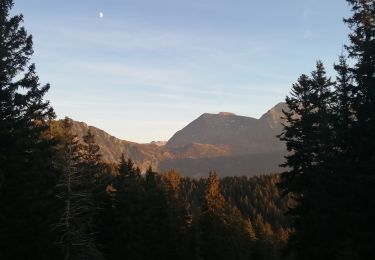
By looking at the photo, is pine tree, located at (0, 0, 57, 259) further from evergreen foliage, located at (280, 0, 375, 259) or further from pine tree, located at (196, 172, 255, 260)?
pine tree, located at (196, 172, 255, 260)

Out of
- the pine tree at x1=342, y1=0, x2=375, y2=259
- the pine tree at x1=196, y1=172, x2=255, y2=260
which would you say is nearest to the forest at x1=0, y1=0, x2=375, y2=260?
the pine tree at x1=342, y1=0, x2=375, y2=259

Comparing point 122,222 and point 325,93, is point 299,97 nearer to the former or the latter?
point 325,93

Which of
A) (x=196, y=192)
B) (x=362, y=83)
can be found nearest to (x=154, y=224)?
(x=362, y=83)

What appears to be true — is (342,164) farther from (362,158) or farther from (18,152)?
(18,152)

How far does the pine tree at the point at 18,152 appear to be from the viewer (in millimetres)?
24422

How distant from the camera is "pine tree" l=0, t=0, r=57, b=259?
24422 mm

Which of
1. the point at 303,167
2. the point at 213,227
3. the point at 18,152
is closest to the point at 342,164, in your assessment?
the point at 303,167

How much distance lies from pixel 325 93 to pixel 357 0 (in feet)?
27.6

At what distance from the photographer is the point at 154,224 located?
52.6 meters

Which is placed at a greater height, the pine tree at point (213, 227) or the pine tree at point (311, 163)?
the pine tree at point (311, 163)

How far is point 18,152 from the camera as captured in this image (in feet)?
82.5

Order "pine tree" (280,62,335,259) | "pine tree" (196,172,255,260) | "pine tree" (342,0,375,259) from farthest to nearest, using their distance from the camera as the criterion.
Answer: "pine tree" (196,172,255,260) < "pine tree" (280,62,335,259) < "pine tree" (342,0,375,259)

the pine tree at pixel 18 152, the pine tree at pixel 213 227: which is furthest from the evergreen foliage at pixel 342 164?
the pine tree at pixel 213 227

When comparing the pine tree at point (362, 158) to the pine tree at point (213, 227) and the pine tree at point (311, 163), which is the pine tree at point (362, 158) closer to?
the pine tree at point (311, 163)
